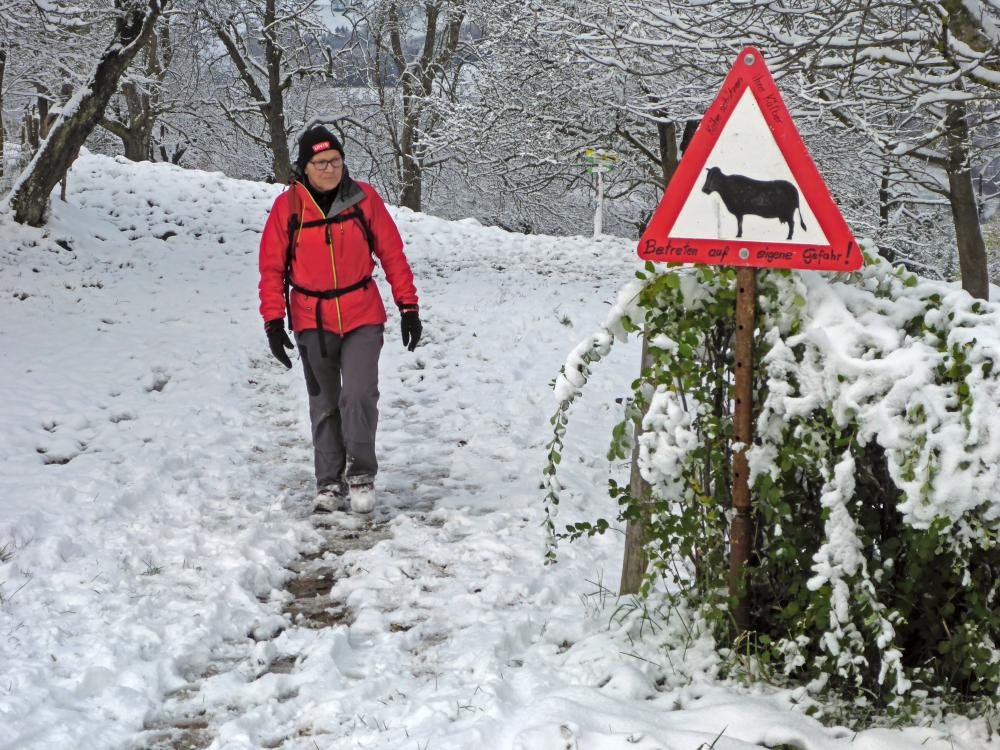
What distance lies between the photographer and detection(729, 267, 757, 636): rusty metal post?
2.87 m

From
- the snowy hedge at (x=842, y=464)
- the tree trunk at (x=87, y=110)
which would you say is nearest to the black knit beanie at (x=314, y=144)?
the snowy hedge at (x=842, y=464)

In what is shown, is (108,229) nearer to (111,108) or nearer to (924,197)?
(111,108)

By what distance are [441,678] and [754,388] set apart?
1.49 metres

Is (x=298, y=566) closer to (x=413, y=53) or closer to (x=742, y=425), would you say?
(x=742, y=425)

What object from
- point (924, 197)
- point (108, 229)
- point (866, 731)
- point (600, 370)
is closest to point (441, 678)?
point (866, 731)

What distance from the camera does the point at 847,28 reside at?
5.87 metres

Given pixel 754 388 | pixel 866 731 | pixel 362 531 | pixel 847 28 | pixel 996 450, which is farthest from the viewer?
pixel 847 28

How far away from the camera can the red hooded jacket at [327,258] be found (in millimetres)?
5051

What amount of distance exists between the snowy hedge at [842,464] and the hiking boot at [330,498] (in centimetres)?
244

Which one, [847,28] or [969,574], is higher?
[847,28]

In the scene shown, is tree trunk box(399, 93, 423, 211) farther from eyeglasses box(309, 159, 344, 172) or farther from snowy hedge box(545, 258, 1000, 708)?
snowy hedge box(545, 258, 1000, 708)

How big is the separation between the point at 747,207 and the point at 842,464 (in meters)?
0.82

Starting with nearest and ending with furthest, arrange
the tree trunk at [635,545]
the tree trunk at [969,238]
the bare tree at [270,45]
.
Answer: the tree trunk at [635,545] < the tree trunk at [969,238] < the bare tree at [270,45]

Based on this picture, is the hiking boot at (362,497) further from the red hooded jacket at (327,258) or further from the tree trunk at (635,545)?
the tree trunk at (635,545)
